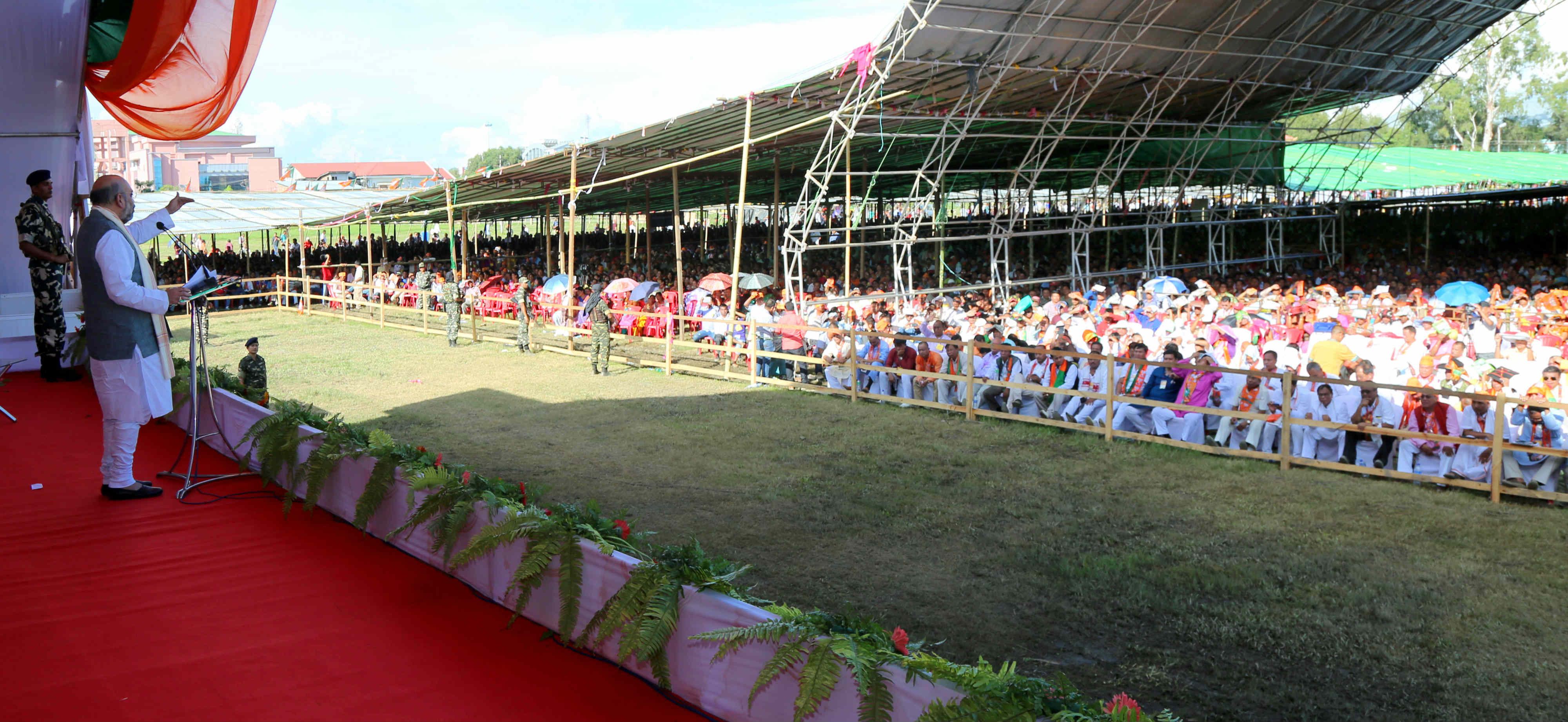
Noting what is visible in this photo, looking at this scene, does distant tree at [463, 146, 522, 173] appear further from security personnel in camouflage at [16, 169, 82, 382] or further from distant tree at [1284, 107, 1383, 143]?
security personnel in camouflage at [16, 169, 82, 382]

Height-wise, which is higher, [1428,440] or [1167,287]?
[1167,287]

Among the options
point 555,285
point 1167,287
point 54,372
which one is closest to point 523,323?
point 555,285

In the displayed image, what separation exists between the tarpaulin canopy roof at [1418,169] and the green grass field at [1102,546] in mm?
23106

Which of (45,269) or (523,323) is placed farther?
(523,323)

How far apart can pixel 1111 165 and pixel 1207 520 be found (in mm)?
22076

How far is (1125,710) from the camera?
106 inches

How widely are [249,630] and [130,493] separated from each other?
2002 millimetres

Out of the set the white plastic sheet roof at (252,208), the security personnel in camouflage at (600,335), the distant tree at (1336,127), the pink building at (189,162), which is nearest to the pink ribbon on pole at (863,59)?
the security personnel in camouflage at (600,335)

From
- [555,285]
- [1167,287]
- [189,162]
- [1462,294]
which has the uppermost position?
[189,162]

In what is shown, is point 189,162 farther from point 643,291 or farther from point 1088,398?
point 1088,398

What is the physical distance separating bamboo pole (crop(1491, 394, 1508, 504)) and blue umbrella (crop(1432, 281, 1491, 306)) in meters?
7.90

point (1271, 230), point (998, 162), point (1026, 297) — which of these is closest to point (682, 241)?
point (998, 162)

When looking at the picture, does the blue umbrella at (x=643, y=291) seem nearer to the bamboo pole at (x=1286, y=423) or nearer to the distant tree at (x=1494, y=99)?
the bamboo pole at (x=1286, y=423)

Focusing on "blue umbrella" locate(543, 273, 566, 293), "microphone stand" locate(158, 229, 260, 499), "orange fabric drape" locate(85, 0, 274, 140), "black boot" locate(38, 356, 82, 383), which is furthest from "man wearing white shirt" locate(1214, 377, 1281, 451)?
"blue umbrella" locate(543, 273, 566, 293)
